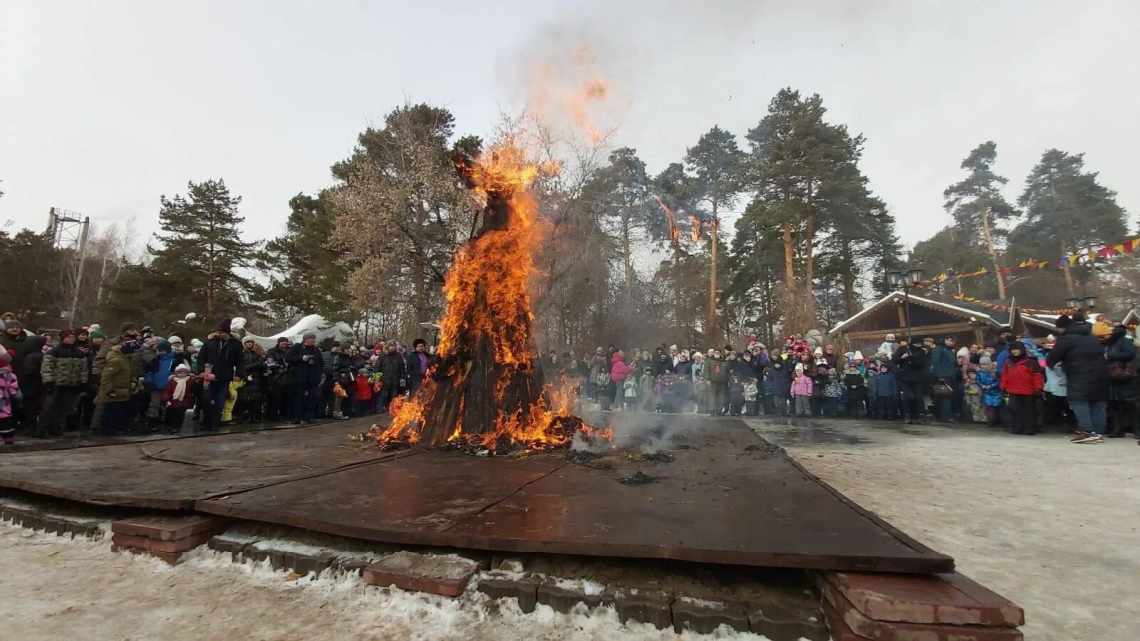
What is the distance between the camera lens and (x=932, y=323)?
30125 mm

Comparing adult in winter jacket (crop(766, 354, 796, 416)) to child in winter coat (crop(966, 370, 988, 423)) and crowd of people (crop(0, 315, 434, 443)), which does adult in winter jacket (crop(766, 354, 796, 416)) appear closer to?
child in winter coat (crop(966, 370, 988, 423))

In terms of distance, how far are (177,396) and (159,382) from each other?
0.75 metres

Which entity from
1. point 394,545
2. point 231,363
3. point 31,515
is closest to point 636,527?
point 394,545

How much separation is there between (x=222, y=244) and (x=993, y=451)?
42.8 metres

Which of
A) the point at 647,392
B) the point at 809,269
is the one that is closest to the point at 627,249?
the point at 809,269

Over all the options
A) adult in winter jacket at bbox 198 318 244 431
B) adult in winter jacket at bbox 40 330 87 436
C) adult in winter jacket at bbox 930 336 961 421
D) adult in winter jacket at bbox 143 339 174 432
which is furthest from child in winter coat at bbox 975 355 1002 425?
adult in winter jacket at bbox 40 330 87 436

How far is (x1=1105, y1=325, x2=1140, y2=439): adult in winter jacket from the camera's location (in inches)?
399

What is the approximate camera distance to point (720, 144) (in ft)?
131

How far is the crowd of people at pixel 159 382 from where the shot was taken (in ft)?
30.8

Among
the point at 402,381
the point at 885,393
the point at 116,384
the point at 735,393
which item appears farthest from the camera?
the point at 735,393

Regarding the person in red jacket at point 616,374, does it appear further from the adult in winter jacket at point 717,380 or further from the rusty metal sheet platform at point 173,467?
the rusty metal sheet platform at point 173,467

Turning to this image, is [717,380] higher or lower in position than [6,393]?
higher

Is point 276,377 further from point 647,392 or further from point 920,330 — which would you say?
point 920,330

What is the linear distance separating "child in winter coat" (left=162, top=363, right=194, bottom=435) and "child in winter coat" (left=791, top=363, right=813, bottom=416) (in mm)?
15193
